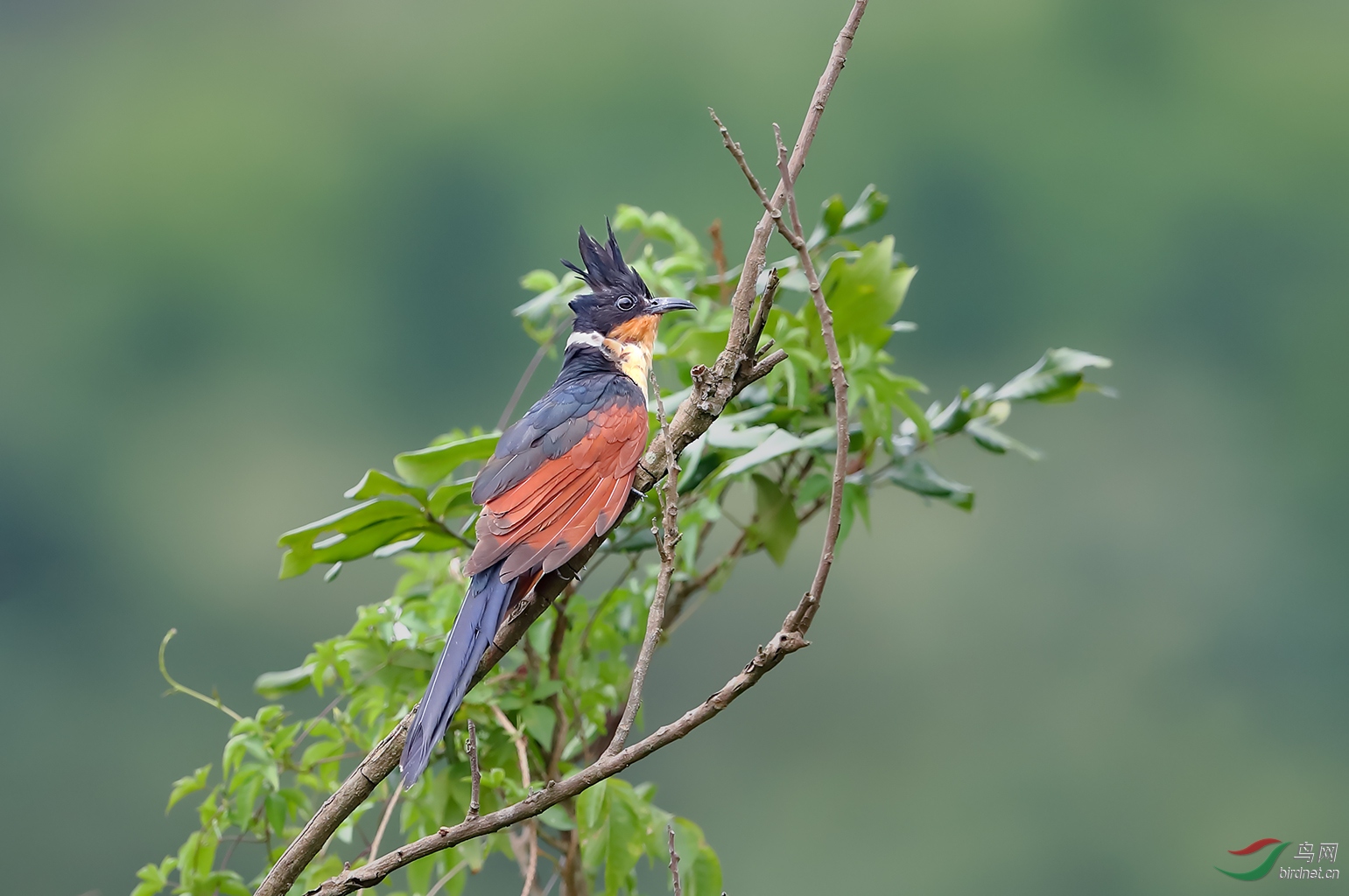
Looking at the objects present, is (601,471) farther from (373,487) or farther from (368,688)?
(368,688)

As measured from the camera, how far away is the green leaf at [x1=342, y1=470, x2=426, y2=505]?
46.0 inches

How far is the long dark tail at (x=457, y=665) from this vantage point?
0.81 meters

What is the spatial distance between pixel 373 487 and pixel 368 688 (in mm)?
365

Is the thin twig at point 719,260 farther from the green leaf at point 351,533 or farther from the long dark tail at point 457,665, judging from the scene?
the long dark tail at point 457,665

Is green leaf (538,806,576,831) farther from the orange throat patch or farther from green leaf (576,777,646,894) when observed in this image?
the orange throat patch

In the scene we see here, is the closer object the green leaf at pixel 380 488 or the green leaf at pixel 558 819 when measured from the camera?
the green leaf at pixel 380 488

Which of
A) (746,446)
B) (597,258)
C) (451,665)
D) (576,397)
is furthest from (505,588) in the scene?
(597,258)

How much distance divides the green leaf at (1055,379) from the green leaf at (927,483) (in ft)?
0.46

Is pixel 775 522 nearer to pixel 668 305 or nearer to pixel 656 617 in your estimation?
pixel 668 305

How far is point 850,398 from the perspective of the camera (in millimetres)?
1397

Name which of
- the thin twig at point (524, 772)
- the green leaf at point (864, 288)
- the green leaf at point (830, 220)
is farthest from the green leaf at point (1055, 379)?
the thin twig at point (524, 772)

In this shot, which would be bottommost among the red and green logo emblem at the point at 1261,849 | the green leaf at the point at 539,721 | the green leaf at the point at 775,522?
the red and green logo emblem at the point at 1261,849

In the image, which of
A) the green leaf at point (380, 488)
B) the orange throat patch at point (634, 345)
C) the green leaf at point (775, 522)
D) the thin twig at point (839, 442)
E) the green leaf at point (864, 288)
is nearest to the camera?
the thin twig at point (839, 442)

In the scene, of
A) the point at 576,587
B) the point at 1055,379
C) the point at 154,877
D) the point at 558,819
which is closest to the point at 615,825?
the point at 558,819
